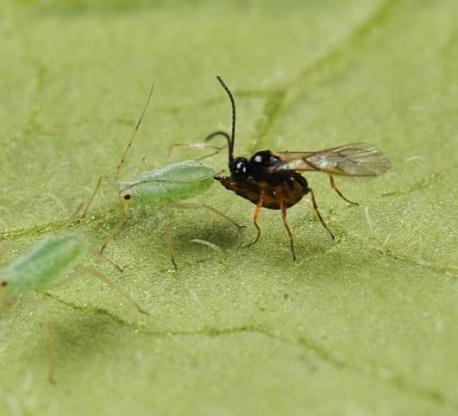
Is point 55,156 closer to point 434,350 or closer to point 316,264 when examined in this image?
point 316,264

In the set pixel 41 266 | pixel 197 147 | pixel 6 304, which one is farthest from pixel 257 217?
pixel 6 304

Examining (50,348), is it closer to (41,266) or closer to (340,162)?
(41,266)

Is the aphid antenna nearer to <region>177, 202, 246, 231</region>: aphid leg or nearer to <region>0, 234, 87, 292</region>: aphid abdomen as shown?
<region>177, 202, 246, 231</region>: aphid leg

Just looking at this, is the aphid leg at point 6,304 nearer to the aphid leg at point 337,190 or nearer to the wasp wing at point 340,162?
the wasp wing at point 340,162

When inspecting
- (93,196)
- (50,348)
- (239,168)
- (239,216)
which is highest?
(239,168)

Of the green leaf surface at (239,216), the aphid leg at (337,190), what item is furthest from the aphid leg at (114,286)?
the aphid leg at (337,190)

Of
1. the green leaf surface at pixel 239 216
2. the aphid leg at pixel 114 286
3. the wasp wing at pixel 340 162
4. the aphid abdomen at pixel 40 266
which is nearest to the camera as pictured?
the green leaf surface at pixel 239 216

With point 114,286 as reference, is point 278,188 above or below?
above
